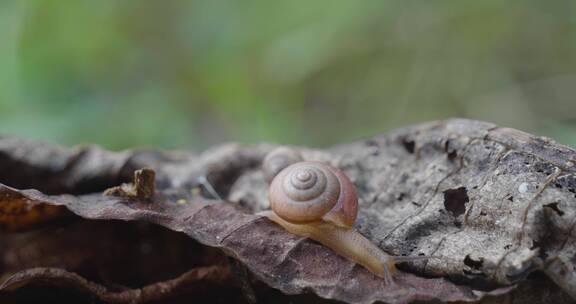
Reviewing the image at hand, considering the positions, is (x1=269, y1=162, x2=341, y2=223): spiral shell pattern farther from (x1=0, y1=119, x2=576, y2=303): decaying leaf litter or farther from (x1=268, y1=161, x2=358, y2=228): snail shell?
(x1=0, y1=119, x2=576, y2=303): decaying leaf litter

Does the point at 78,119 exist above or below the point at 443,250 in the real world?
above

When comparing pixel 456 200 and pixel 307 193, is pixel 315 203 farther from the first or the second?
pixel 456 200

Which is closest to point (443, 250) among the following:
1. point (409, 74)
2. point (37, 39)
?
point (409, 74)

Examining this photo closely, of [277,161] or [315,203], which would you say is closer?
[315,203]

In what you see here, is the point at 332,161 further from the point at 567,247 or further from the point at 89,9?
the point at 89,9

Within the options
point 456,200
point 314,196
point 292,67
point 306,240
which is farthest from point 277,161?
point 292,67

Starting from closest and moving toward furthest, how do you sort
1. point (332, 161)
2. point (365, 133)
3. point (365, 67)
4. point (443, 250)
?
1. point (443, 250)
2. point (332, 161)
3. point (365, 133)
4. point (365, 67)

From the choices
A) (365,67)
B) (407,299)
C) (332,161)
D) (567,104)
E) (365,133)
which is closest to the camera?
(407,299)
